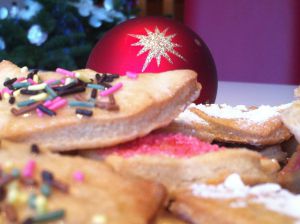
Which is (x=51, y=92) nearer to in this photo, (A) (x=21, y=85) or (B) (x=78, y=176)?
(A) (x=21, y=85)

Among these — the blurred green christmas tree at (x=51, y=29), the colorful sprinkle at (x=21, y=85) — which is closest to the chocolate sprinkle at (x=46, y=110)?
the colorful sprinkle at (x=21, y=85)

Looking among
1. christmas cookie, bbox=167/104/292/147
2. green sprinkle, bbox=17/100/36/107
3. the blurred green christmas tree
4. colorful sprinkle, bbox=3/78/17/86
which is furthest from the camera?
the blurred green christmas tree

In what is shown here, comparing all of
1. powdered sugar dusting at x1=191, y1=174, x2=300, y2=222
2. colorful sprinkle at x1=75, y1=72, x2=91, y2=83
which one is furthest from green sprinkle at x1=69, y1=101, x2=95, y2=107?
powdered sugar dusting at x1=191, y1=174, x2=300, y2=222

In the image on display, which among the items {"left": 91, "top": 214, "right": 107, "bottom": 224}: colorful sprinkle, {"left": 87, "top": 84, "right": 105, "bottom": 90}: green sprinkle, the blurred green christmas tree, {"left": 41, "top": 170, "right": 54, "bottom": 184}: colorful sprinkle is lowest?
the blurred green christmas tree

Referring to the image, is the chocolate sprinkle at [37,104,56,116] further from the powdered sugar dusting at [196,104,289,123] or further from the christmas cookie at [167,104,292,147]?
the powdered sugar dusting at [196,104,289,123]

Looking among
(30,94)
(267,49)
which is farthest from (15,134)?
(267,49)

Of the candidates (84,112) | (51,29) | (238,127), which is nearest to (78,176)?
(84,112)
